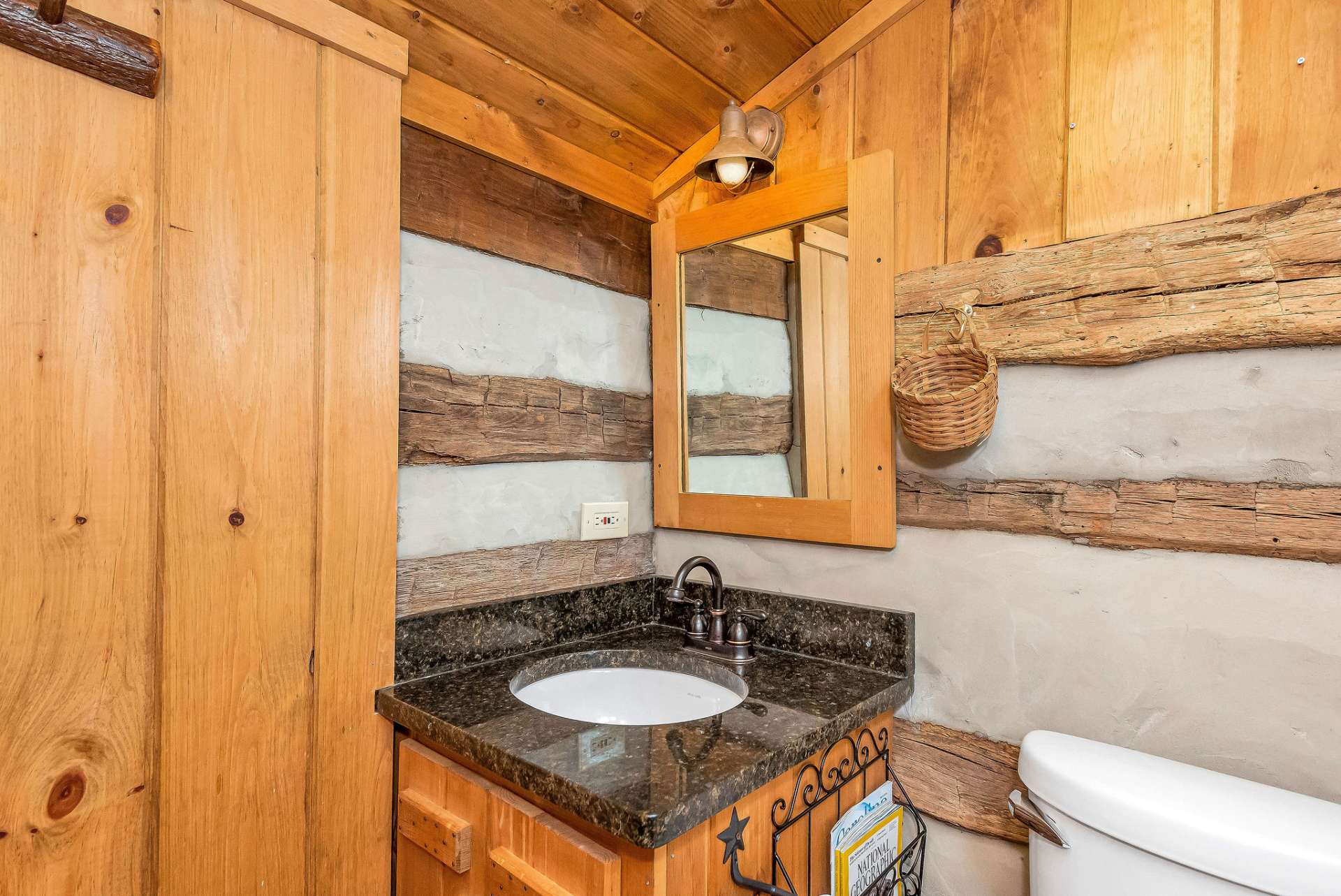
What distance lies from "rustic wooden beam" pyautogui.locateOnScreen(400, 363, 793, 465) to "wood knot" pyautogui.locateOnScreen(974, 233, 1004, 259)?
451 mm

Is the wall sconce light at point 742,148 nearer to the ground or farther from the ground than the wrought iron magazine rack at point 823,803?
farther from the ground

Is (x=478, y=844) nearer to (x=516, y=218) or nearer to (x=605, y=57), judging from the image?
(x=516, y=218)

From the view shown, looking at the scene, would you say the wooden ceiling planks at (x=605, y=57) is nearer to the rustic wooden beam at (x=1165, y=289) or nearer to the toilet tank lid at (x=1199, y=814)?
the rustic wooden beam at (x=1165, y=289)

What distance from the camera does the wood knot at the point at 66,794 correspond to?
89cm

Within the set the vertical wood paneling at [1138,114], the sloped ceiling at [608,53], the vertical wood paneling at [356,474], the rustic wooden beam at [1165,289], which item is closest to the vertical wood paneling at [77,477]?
the vertical wood paneling at [356,474]

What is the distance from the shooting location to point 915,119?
1.29 metres

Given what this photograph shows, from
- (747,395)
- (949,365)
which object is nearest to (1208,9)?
(949,365)

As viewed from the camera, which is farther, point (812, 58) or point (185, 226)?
point (812, 58)

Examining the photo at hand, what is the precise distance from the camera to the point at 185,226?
100 centimetres

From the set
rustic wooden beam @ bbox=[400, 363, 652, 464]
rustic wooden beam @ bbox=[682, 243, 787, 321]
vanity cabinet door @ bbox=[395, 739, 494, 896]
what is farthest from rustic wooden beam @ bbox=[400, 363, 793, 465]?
vanity cabinet door @ bbox=[395, 739, 494, 896]

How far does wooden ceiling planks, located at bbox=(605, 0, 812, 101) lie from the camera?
1271mm

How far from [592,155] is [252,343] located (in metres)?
0.87

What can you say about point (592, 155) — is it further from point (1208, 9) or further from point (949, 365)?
point (1208, 9)

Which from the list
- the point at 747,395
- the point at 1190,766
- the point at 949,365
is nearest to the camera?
the point at 1190,766
